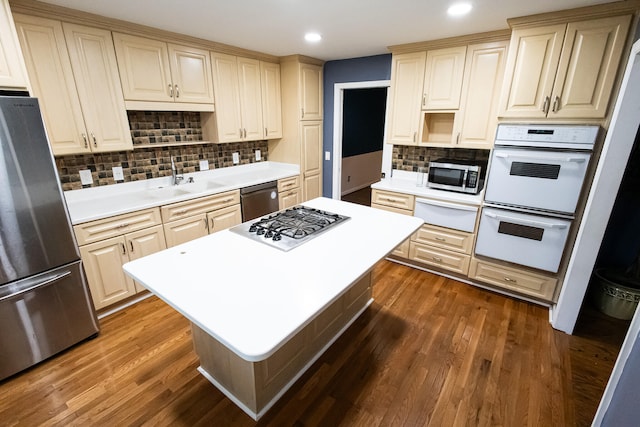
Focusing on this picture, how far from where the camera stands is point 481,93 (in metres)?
2.75

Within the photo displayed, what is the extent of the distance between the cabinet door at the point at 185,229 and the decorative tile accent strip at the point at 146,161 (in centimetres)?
68

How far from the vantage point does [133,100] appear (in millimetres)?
2562

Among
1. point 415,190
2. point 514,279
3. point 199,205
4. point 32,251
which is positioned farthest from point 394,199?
point 32,251

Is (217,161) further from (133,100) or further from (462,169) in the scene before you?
(462,169)

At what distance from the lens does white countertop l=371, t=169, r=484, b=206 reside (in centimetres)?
279

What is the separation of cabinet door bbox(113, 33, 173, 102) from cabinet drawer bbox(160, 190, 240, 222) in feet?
3.26

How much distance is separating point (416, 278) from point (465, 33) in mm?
2397

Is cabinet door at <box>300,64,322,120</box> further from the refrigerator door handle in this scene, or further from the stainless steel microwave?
the refrigerator door handle

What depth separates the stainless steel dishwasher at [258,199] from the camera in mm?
3346

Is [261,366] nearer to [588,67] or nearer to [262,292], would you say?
[262,292]

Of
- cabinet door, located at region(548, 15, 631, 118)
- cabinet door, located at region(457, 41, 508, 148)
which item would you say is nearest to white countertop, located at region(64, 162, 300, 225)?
cabinet door, located at region(457, 41, 508, 148)

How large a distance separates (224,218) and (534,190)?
2.91 m

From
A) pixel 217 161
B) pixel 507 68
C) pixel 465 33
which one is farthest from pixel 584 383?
pixel 217 161

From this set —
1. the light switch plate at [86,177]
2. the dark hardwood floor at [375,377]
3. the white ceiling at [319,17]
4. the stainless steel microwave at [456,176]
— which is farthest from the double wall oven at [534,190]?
the light switch plate at [86,177]
